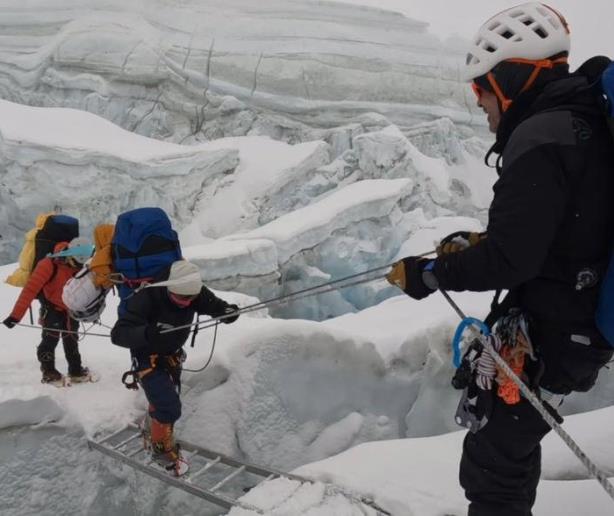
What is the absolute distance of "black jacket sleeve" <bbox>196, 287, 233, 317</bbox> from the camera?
2803mm

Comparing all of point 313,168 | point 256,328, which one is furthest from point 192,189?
point 256,328

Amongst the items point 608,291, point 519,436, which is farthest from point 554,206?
point 519,436

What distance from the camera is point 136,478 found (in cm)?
306

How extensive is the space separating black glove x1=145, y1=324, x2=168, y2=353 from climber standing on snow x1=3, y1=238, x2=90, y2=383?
92 centimetres

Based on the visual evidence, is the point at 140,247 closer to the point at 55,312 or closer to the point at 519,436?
the point at 55,312

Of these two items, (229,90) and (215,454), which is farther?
(229,90)

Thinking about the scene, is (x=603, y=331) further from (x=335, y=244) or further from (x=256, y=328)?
(x=335, y=244)

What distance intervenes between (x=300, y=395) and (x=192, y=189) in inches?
409

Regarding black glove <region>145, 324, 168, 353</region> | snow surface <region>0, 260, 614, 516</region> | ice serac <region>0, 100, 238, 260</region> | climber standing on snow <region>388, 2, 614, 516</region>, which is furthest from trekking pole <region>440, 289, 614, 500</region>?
ice serac <region>0, 100, 238, 260</region>

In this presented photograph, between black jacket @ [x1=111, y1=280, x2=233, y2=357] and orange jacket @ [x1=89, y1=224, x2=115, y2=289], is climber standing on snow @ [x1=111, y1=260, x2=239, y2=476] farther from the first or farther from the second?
orange jacket @ [x1=89, y1=224, x2=115, y2=289]

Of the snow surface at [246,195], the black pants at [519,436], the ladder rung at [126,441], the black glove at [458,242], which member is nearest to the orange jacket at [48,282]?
the ladder rung at [126,441]

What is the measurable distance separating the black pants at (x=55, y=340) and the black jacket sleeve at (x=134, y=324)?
0.96 meters

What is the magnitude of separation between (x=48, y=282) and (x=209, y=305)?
1.15 m

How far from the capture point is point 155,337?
93.4 inches
